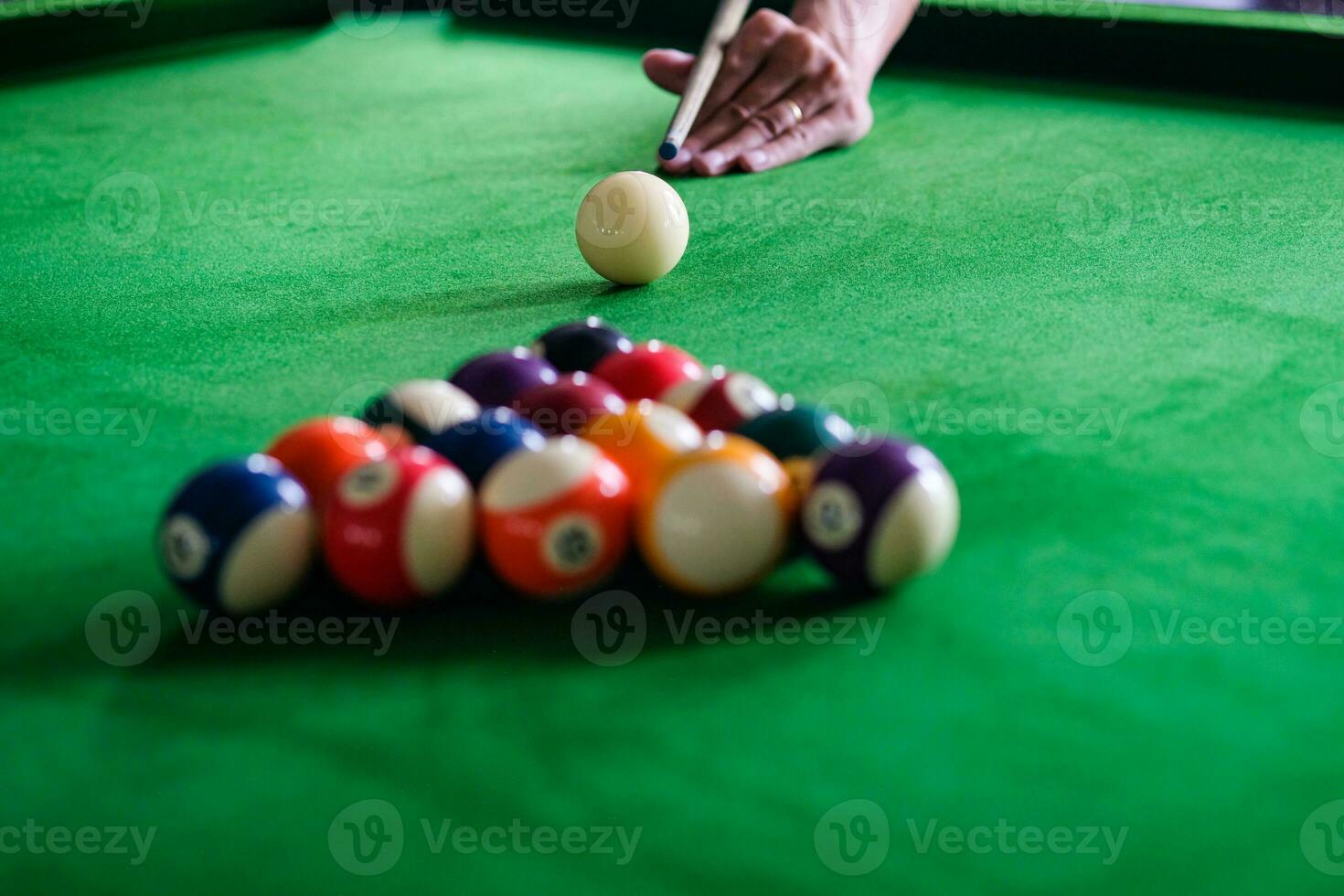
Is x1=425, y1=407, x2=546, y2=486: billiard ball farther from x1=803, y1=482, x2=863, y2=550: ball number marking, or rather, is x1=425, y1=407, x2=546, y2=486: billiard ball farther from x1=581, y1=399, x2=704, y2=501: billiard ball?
x1=803, y1=482, x2=863, y2=550: ball number marking

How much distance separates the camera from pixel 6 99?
5137mm

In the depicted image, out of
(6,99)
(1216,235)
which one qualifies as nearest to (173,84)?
(6,99)

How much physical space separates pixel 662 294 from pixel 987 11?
7.50 ft

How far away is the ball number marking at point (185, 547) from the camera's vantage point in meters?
1.74

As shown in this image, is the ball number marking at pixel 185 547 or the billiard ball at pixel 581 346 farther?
the billiard ball at pixel 581 346

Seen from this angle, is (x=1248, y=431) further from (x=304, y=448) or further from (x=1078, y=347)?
(x=304, y=448)

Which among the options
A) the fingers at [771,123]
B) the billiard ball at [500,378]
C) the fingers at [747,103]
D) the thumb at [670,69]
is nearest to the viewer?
the billiard ball at [500,378]

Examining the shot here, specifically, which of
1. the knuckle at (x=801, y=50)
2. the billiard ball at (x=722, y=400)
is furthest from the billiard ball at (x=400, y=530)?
the knuckle at (x=801, y=50)

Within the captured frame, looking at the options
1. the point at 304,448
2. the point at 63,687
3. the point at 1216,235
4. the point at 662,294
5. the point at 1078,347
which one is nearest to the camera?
the point at 63,687

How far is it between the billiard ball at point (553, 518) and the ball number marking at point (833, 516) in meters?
0.23

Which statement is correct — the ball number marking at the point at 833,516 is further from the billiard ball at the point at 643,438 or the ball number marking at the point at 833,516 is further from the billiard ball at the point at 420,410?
the billiard ball at the point at 420,410

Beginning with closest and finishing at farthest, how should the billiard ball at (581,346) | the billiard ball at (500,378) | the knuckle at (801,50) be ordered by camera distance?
the billiard ball at (500,378)
the billiard ball at (581,346)
the knuckle at (801,50)

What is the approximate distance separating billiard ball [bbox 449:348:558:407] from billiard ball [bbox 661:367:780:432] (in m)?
0.20

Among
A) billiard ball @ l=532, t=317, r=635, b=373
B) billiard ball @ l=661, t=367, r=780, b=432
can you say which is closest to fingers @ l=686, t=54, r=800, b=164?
billiard ball @ l=532, t=317, r=635, b=373
